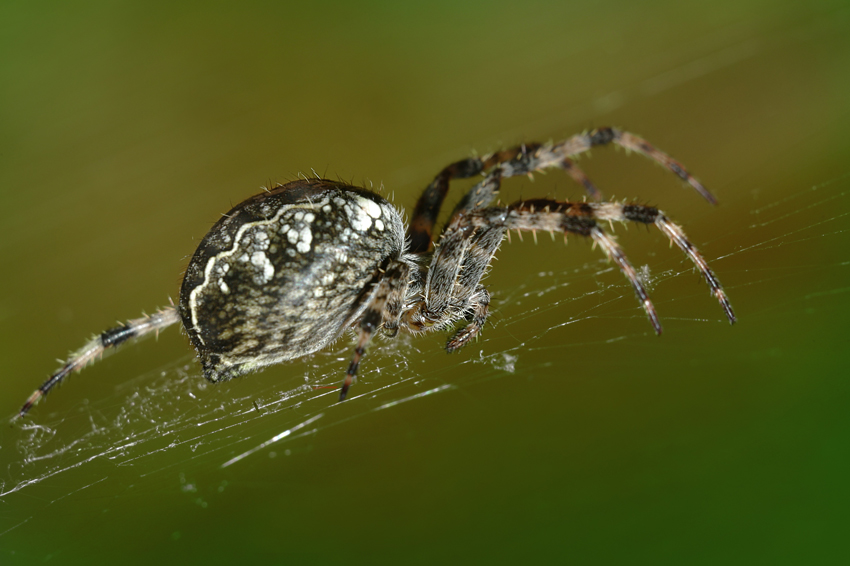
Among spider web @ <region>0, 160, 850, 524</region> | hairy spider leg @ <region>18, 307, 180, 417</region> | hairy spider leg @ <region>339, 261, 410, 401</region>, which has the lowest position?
spider web @ <region>0, 160, 850, 524</region>

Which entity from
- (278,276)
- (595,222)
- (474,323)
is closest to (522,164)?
(595,222)

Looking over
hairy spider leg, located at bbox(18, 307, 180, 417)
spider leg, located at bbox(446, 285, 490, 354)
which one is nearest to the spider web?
spider leg, located at bbox(446, 285, 490, 354)

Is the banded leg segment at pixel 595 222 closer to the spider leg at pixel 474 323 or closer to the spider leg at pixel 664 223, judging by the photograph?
the spider leg at pixel 664 223

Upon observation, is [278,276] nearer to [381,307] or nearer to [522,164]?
[381,307]

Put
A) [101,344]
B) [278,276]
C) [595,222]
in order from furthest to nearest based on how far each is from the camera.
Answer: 1. [101,344]
2. [595,222]
3. [278,276]

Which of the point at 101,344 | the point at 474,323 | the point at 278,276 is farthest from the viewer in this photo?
the point at 474,323

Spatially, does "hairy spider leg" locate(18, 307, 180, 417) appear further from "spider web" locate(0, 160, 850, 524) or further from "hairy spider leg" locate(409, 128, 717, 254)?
"hairy spider leg" locate(409, 128, 717, 254)
